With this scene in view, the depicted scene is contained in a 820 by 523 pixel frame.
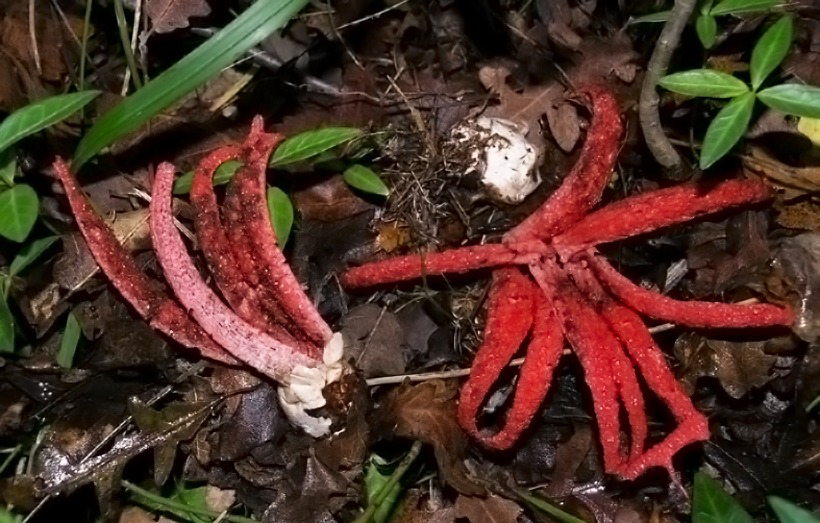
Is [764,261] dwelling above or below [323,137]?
below

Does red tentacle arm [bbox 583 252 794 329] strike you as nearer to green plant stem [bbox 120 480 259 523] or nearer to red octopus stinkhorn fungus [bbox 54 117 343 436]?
red octopus stinkhorn fungus [bbox 54 117 343 436]

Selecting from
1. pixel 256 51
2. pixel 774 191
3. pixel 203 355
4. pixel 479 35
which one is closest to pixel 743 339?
pixel 774 191

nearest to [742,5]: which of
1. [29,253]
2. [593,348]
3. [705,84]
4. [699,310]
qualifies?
[705,84]

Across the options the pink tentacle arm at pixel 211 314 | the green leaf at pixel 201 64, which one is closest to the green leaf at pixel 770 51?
the green leaf at pixel 201 64

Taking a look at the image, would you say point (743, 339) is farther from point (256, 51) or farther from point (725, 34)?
point (256, 51)

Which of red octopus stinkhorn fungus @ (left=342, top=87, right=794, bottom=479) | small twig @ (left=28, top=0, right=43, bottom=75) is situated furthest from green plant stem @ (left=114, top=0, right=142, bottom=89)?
red octopus stinkhorn fungus @ (left=342, top=87, right=794, bottom=479)

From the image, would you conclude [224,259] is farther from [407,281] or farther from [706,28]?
[706,28]
